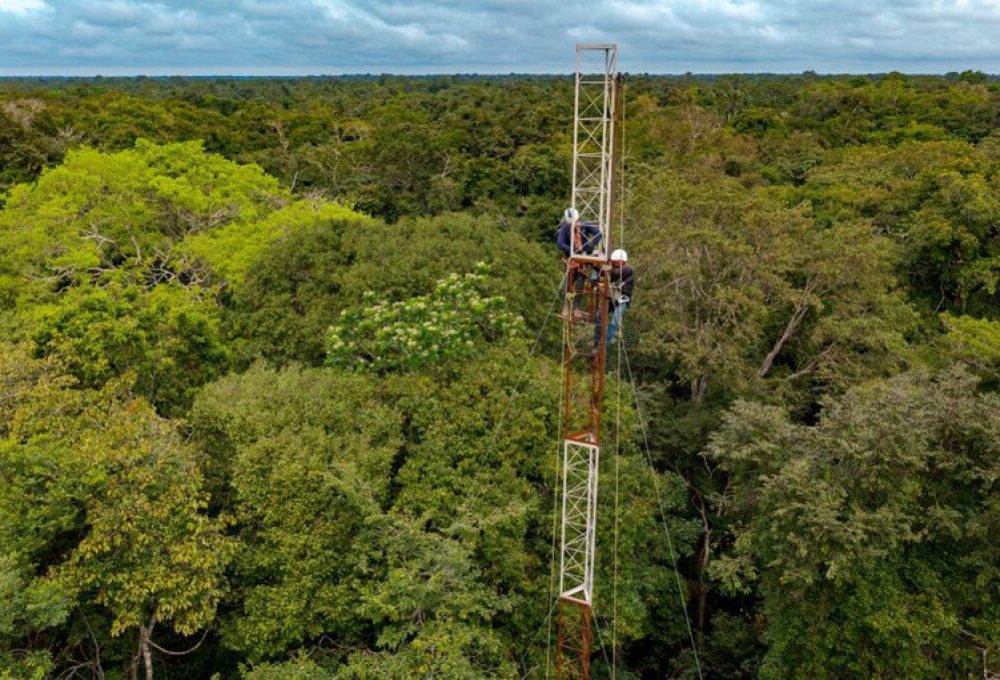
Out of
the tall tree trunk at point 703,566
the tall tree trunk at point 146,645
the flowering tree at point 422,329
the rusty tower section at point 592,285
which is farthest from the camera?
the tall tree trunk at point 703,566

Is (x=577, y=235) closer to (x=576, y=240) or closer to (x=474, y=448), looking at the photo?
(x=576, y=240)

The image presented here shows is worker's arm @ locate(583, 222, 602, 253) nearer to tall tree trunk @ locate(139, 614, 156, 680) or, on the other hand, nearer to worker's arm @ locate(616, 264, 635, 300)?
worker's arm @ locate(616, 264, 635, 300)

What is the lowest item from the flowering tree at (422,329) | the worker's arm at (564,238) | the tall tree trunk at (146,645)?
the tall tree trunk at (146,645)

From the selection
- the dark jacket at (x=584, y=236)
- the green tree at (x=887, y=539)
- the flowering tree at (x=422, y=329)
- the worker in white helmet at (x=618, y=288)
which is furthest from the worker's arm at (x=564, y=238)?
the green tree at (x=887, y=539)

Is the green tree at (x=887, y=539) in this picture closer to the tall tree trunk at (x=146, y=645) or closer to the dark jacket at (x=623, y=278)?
the dark jacket at (x=623, y=278)

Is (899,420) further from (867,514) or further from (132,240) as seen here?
(132,240)

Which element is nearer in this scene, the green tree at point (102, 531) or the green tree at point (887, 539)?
the green tree at point (102, 531)

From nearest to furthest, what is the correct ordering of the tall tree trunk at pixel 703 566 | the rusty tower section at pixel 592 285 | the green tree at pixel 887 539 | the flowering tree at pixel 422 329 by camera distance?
1. the rusty tower section at pixel 592 285
2. the green tree at pixel 887 539
3. the flowering tree at pixel 422 329
4. the tall tree trunk at pixel 703 566

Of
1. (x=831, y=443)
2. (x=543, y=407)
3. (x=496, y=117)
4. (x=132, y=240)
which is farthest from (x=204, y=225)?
(x=496, y=117)

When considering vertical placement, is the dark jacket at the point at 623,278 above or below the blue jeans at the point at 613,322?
above
